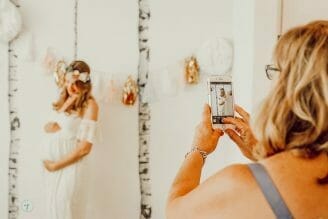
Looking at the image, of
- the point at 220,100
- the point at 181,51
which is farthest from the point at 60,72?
the point at 220,100

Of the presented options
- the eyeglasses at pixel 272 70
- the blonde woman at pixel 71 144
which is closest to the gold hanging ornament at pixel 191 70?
the blonde woman at pixel 71 144

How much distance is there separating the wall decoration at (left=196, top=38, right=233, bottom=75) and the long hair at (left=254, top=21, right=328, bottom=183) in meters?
1.95

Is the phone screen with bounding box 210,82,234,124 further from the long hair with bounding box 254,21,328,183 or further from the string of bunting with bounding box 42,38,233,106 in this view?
the string of bunting with bounding box 42,38,233,106

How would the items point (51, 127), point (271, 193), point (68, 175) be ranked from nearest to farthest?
point (271, 193) < point (68, 175) < point (51, 127)

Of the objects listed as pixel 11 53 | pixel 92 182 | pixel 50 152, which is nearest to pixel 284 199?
pixel 50 152

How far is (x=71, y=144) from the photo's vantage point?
8.60 feet

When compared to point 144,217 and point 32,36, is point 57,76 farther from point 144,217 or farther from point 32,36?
point 144,217

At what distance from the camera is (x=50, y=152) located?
265cm

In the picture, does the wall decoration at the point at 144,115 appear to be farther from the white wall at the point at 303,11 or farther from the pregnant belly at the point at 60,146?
the white wall at the point at 303,11

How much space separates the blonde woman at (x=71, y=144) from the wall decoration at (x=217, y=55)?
2.33ft

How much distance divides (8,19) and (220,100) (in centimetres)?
185

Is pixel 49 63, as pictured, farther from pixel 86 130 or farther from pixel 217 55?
pixel 217 55

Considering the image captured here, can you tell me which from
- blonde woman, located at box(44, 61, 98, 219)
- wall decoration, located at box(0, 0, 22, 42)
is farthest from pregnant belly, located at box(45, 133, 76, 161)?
wall decoration, located at box(0, 0, 22, 42)

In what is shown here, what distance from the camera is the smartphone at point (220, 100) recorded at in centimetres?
133
